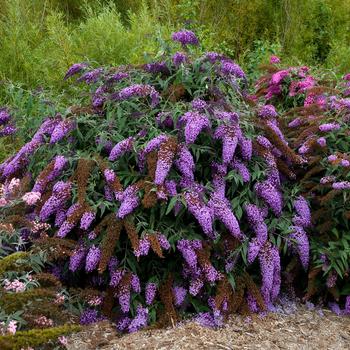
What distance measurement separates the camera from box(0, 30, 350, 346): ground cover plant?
11.5 feet

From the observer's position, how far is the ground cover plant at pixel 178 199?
3520 mm

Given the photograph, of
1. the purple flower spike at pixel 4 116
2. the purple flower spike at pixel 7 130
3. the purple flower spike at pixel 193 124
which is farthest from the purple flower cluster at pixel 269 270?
the purple flower spike at pixel 4 116

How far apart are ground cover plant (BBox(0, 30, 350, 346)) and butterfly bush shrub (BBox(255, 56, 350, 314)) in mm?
11

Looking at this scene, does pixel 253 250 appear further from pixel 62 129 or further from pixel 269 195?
pixel 62 129

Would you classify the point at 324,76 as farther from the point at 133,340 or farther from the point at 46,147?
the point at 133,340

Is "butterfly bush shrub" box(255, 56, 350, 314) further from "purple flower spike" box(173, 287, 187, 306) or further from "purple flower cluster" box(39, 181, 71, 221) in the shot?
"purple flower cluster" box(39, 181, 71, 221)

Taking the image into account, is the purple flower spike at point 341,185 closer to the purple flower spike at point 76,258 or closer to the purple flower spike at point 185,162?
the purple flower spike at point 185,162

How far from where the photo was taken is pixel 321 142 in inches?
162

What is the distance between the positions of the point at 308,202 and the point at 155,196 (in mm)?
1193

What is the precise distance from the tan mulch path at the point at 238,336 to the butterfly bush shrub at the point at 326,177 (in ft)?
0.84

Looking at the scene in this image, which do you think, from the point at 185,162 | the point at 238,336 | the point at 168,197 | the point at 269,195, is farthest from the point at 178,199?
the point at 238,336

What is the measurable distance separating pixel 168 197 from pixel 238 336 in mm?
893

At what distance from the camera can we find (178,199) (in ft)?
11.5

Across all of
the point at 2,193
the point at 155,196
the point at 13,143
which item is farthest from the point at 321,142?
A: the point at 13,143
